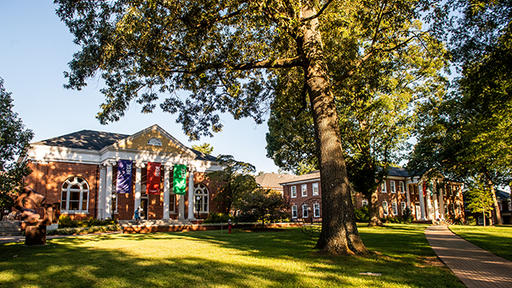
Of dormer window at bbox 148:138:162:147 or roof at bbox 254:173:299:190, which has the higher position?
dormer window at bbox 148:138:162:147

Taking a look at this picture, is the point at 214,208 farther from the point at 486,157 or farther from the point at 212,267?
the point at 212,267

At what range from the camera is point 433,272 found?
22.6 ft

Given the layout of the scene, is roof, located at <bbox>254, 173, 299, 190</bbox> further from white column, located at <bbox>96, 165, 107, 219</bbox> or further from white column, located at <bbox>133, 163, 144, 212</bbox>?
white column, located at <bbox>96, 165, 107, 219</bbox>

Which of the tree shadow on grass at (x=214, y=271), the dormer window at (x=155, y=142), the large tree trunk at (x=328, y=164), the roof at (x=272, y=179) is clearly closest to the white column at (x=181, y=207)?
the dormer window at (x=155, y=142)

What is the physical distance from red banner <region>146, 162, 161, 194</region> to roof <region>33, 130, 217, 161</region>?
5.16 metres

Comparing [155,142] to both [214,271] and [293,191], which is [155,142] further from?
[214,271]

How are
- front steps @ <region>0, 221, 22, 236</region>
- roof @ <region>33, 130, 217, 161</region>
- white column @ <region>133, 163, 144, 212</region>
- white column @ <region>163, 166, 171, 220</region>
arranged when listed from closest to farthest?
front steps @ <region>0, 221, 22, 236</region>
roof @ <region>33, 130, 217, 161</region>
white column @ <region>133, 163, 144, 212</region>
white column @ <region>163, 166, 171, 220</region>

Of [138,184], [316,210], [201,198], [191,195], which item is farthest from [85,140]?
[316,210]

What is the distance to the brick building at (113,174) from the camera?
26391 mm

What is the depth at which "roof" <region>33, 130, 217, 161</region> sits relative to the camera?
1078 inches

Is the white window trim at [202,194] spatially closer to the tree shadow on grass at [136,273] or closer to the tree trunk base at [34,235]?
the tree trunk base at [34,235]

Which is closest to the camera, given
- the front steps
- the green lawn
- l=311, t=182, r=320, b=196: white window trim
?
the green lawn

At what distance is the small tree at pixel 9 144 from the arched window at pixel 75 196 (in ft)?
59.0

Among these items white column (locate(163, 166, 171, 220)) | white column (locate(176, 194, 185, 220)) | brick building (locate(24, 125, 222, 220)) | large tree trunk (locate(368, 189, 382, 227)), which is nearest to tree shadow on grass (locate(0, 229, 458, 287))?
large tree trunk (locate(368, 189, 382, 227))
